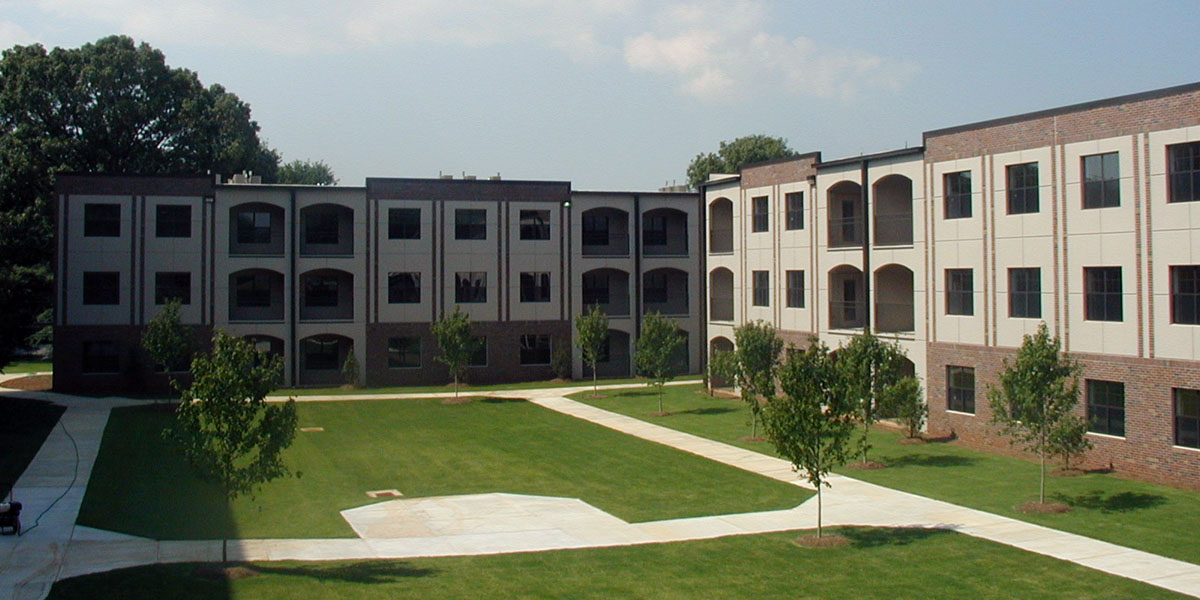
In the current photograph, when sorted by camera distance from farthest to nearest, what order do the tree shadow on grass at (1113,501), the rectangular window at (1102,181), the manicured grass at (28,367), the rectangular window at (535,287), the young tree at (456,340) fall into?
the manicured grass at (28,367), the rectangular window at (535,287), the young tree at (456,340), the rectangular window at (1102,181), the tree shadow on grass at (1113,501)

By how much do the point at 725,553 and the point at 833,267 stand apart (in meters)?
22.3

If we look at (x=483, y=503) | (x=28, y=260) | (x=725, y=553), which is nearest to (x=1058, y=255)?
(x=725, y=553)

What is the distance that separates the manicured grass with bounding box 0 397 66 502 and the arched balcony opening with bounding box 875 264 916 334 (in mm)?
30229

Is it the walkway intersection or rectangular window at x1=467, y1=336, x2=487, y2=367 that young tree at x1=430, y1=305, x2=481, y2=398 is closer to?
rectangular window at x1=467, y1=336, x2=487, y2=367

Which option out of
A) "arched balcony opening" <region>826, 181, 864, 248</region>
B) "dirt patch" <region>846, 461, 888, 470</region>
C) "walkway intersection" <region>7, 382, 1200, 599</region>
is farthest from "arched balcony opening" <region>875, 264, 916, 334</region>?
"walkway intersection" <region>7, 382, 1200, 599</region>

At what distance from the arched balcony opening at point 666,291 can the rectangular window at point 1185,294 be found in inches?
1361

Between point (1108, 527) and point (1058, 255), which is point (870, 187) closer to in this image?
point (1058, 255)

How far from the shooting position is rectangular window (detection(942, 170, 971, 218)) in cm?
3353

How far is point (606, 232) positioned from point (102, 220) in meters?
27.4

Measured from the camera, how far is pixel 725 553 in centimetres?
2048

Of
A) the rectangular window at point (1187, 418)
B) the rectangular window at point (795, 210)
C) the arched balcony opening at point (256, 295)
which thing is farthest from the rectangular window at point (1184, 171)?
the arched balcony opening at point (256, 295)

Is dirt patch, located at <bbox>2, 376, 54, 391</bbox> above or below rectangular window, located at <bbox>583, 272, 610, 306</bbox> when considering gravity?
below

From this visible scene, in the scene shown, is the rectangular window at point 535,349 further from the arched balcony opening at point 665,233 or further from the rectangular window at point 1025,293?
the rectangular window at point 1025,293

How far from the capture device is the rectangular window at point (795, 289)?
42.8 metres
